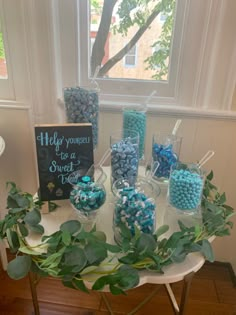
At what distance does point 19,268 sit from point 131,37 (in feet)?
3.38

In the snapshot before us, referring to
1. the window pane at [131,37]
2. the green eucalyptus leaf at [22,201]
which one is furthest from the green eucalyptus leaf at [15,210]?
the window pane at [131,37]

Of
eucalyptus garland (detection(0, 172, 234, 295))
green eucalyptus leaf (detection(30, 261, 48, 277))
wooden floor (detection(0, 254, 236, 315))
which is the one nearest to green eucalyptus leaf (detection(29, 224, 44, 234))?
eucalyptus garland (detection(0, 172, 234, 295))

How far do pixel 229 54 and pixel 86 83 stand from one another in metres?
0.64

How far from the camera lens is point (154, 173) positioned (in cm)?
→ 105

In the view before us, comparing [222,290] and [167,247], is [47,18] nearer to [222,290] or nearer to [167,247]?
[167,247]

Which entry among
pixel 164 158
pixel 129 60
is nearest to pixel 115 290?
pixel 164 158

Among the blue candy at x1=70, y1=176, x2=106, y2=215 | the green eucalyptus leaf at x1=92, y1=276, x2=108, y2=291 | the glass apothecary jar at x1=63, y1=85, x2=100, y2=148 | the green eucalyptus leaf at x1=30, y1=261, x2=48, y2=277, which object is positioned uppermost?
the glass apothecary jar at x1=63, y1=85, x2=100, y2=148

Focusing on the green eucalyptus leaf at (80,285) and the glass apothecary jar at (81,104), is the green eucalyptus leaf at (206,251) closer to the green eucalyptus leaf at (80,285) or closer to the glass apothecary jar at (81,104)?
the green eucalyptus leaf at (80,285)

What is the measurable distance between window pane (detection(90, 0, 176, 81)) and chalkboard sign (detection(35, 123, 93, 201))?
559 mm

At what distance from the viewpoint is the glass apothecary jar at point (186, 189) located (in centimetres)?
86

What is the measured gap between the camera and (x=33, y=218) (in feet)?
2.68

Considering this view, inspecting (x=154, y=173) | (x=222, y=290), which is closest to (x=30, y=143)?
(x=154, y=173)

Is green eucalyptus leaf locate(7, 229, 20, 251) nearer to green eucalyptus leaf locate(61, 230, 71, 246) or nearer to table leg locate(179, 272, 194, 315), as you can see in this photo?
green eucalyptus leaf locate(61, 230, 71, 246)

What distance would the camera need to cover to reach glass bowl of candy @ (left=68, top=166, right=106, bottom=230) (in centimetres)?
82
